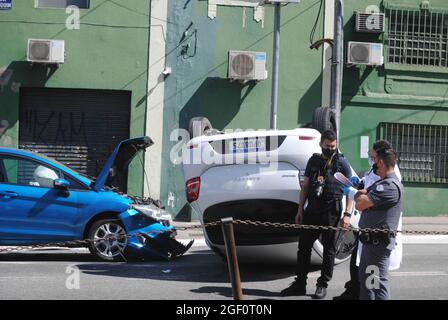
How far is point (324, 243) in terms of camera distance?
7934mm

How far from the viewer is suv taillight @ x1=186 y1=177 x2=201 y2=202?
29.0 ft

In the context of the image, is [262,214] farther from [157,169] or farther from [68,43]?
[68,43]

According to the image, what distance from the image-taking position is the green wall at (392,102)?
57.8 ft

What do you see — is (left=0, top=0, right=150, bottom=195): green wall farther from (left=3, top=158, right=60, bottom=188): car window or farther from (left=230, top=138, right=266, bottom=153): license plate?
(left=230, top=138, right=266, bottom=153): license plate

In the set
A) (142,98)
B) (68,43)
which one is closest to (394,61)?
(142,98)

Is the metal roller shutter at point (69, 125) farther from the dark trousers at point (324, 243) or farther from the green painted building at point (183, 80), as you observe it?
the dark trousers at point (324, 243)

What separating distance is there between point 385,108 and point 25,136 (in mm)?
8991

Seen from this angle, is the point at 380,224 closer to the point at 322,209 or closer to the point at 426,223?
the point at 322,209

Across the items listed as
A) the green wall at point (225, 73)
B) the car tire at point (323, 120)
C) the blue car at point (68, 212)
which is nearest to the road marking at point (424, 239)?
the green wall at point (225, 73)

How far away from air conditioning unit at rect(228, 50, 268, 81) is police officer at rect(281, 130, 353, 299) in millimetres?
9001

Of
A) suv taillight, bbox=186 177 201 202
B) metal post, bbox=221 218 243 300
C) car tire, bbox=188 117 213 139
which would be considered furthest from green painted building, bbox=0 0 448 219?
metal post, bbox=221 218 243 300

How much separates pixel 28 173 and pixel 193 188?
9.73 ft

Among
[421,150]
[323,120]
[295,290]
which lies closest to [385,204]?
[295,290]

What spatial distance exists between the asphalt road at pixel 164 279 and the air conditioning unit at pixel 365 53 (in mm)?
7303
